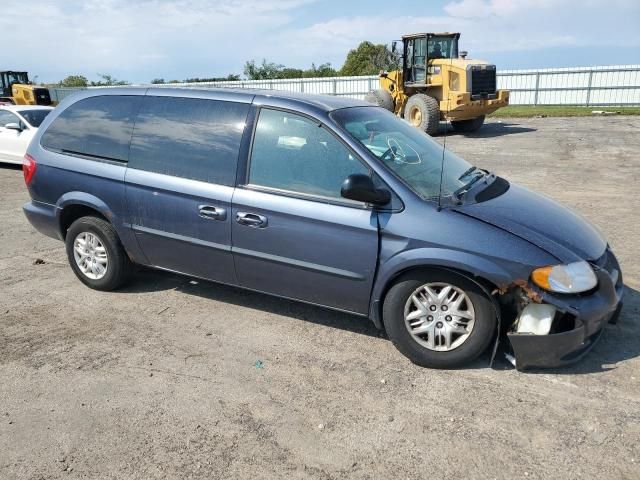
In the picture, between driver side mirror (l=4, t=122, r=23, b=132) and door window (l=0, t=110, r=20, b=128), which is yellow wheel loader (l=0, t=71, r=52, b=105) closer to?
door window (l=0, t=110, r=20, b=128)

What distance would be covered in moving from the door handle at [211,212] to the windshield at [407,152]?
1.09m

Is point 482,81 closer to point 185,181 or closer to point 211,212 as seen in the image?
point 185,181

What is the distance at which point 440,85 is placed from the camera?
1775cm

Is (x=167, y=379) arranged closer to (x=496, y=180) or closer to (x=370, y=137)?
(x=370, y=137)

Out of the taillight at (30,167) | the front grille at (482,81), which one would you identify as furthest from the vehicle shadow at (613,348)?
the front grille at (482,81)

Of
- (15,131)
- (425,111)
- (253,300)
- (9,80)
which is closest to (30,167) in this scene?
(253,300)

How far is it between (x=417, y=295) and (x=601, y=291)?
45.0 inches

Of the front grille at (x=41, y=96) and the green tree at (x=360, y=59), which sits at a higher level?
the green tree at (x=360, y=59)

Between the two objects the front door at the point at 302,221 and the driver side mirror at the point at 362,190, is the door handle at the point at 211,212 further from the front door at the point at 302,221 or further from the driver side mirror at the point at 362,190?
the driver side mirror at the point at 362,190

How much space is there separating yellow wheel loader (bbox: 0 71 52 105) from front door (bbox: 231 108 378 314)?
26.2 m

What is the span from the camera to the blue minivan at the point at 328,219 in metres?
3.39

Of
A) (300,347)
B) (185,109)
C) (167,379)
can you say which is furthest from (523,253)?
(185,109)

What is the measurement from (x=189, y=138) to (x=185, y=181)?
352mm

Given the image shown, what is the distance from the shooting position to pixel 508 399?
3.24 metres
